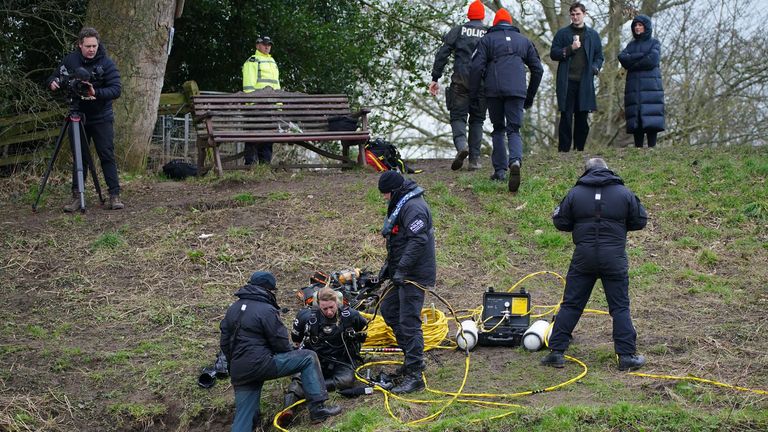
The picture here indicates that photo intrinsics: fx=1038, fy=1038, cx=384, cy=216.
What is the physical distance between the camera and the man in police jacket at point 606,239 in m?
8.45

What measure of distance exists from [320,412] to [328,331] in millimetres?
805

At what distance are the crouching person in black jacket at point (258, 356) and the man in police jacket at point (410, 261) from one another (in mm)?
701

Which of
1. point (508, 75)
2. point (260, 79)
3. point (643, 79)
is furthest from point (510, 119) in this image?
point (260, 79)

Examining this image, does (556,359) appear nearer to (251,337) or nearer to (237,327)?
(251,337)

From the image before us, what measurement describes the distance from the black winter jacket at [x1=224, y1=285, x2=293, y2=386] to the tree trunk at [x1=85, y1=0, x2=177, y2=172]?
7843 millimetres

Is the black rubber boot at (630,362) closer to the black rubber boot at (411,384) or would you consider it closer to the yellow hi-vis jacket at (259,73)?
the black rubber boot at (411,384)

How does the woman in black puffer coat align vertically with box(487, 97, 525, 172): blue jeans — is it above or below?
above

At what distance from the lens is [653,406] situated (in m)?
7.64

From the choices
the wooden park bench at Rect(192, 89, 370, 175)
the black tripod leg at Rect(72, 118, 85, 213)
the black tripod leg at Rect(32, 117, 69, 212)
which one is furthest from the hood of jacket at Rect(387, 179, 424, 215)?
the wooden park bench at Rect(192, 89, 370, 175)

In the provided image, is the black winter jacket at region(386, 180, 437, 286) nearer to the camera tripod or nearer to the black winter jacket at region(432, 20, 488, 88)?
the camera tripod

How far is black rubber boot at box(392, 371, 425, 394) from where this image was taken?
8484mm

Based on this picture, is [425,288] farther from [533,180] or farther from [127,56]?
[127,56]

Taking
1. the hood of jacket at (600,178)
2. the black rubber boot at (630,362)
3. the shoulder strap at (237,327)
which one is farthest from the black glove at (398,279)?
the black rubber boot at (630,362)

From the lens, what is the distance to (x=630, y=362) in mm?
8531
